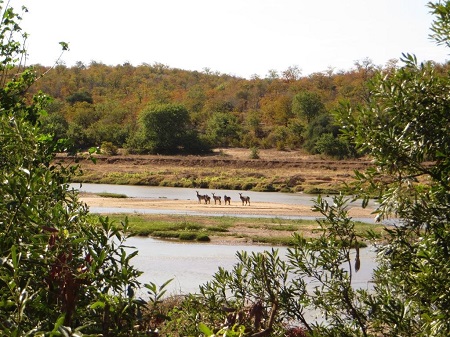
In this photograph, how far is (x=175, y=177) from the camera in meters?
51.8

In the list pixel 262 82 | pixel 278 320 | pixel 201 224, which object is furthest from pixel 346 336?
pixel 262 82

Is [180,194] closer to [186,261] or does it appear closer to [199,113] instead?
[186,261]

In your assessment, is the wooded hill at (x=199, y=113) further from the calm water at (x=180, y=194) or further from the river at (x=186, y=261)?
the river at (x=186, y=261)

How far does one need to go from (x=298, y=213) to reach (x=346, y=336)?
30.8 meters

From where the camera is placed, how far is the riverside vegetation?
259 centimetres

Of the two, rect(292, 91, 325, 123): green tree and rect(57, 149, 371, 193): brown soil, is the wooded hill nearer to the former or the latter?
rect(292, 91, 325, 123): green tree

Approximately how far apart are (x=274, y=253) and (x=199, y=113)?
73155mm

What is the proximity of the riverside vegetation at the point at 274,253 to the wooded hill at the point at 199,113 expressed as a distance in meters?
35.5

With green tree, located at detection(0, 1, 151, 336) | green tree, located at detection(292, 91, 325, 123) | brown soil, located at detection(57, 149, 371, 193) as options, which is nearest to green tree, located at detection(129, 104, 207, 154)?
brown soil, located at detection(57, 149, 371, 193)

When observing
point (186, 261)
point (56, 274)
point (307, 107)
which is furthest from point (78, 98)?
point (56, 274)

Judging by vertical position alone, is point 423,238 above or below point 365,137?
below

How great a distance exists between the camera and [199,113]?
78.1 m

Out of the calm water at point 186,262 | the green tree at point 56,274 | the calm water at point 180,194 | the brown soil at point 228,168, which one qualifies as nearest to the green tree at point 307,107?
the brown soil at point 228,168

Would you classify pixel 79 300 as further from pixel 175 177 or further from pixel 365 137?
pixel 175 177
